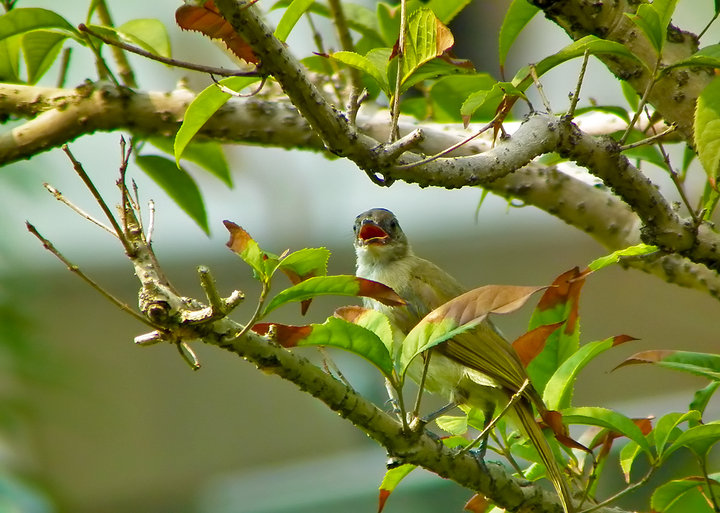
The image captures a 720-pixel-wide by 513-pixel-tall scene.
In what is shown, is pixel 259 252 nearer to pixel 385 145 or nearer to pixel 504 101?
pixel 385 145

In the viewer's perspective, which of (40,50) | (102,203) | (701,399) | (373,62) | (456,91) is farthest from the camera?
(456,91)

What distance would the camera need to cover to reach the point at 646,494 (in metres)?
4.74

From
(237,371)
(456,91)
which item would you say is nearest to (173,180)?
(456,91)

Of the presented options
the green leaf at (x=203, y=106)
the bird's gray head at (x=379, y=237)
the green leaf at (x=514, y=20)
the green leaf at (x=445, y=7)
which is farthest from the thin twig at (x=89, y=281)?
the bird's gray head at (x=379, y=237)

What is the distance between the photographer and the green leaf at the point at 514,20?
1972mm

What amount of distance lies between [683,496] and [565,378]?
361 mm

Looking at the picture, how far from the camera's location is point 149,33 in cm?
228

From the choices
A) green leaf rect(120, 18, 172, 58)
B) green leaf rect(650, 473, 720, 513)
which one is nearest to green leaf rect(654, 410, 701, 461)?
green leaf rect(650, 473, 720, 513)

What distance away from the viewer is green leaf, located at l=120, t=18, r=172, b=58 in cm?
224

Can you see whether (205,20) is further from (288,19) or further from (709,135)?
(709,135)

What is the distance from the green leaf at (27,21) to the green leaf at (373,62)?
773 millimetres

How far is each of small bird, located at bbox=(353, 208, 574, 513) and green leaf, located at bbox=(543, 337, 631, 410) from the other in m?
0.09

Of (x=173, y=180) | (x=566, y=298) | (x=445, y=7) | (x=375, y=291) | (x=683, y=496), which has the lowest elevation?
(x=683, y=496)

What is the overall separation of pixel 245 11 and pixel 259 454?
774 cm
